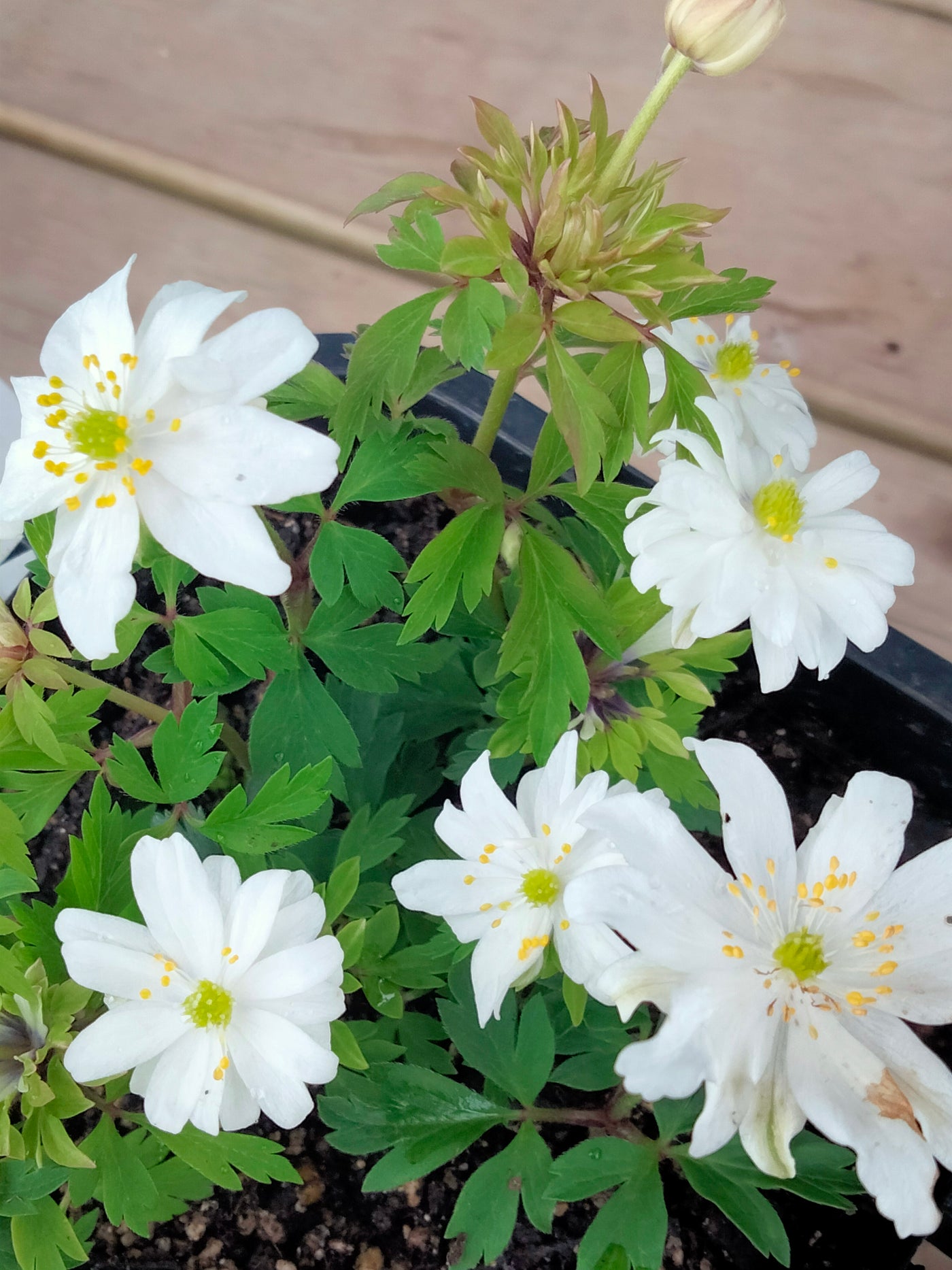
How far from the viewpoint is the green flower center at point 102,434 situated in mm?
472

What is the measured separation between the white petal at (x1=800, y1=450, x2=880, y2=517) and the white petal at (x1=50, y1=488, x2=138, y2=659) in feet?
1.19

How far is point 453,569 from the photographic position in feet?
1.91

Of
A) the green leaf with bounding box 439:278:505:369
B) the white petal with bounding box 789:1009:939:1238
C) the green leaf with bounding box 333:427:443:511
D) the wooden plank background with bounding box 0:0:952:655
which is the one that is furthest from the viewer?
the wooden plank background with bounding box 0:0:952:655

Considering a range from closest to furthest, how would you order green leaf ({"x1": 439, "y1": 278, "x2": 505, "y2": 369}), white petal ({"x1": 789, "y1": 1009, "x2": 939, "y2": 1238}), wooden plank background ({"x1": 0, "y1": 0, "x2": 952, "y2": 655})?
1. white petal ({"x1": 789, "y1": 1009, "x2": 939, "y2": 1238})
2. green leaf ({"x1": 439, "y1": 278, "x2": 505, "y2": 369})
3. wooden plank background ({"x1": 0, "y1": 0, "x2": 952, "y2": 655})

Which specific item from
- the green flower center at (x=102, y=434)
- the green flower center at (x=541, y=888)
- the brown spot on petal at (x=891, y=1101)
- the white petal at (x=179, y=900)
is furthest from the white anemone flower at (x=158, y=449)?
the brown spot on petal at (x=891, y=1101)

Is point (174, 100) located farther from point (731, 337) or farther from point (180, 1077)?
point (180, 1077)

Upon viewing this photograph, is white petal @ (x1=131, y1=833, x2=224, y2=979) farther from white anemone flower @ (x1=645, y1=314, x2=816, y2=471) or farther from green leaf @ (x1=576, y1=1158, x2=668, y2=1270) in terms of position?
white anemone flower @ (x1=645, y1=314, x2=816, y2=471)

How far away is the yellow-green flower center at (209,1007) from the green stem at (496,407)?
1.13ft

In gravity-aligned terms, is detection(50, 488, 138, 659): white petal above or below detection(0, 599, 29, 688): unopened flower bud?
above

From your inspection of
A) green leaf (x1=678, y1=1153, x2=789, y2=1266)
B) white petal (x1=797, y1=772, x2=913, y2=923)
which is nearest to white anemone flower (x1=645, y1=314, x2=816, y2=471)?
white petal (x1=797, y1=772, x2=913, y2=923)

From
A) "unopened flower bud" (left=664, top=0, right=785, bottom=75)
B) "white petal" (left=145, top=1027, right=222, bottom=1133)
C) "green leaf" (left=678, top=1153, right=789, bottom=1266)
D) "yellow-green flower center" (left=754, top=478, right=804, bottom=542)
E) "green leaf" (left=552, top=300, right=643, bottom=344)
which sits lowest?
"white petal" (left=145, top=1027, right=222, bottom=1133)

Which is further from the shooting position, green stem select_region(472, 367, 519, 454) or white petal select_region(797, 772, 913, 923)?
green stem select_region(472, 367, 519, 454)

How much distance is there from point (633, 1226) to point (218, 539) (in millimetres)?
448

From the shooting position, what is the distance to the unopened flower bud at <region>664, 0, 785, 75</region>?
466mm
